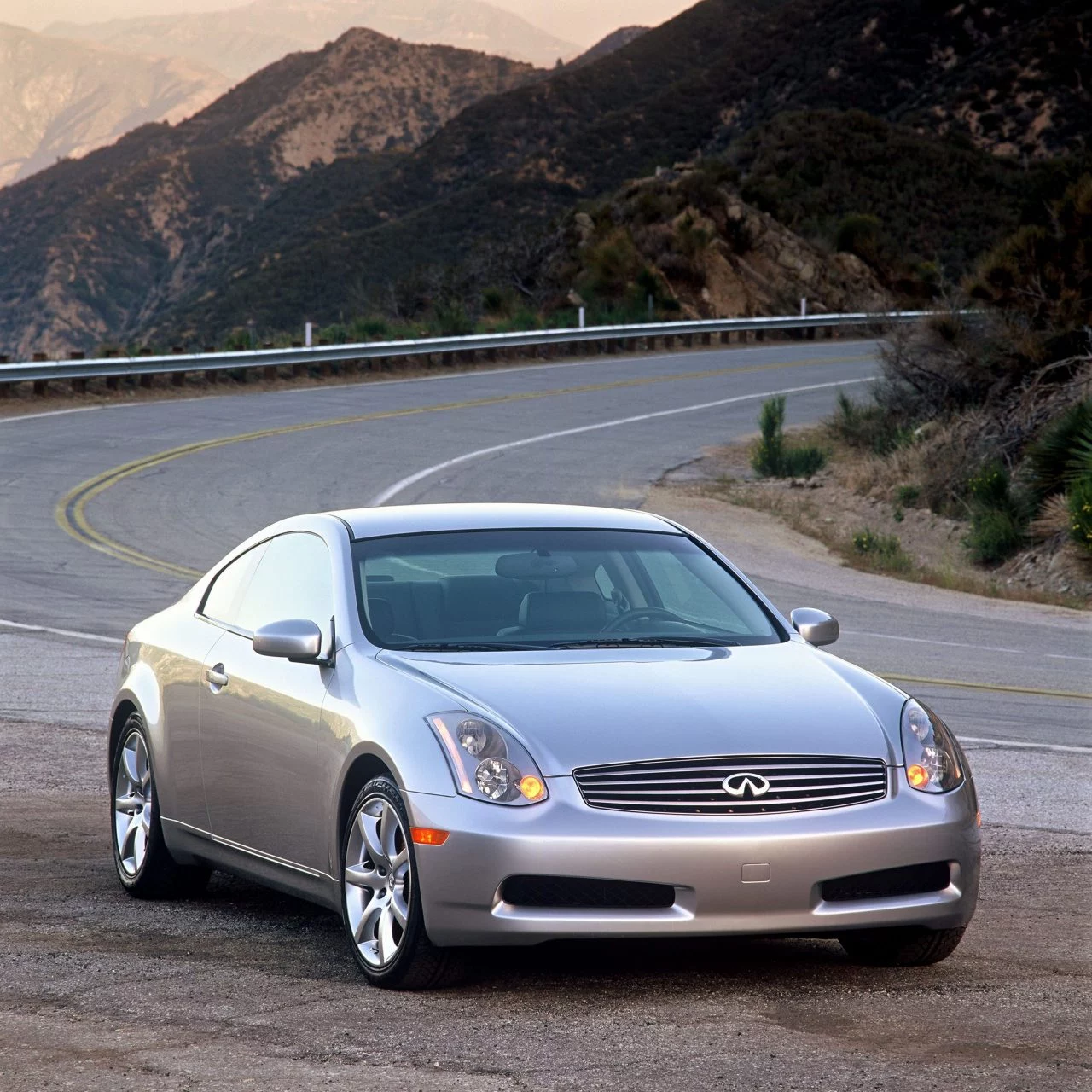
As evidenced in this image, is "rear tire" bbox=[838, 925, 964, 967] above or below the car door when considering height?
below

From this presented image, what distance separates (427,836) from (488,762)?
0.28m

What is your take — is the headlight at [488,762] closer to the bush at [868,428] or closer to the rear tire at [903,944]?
the rear tire at [903,944]

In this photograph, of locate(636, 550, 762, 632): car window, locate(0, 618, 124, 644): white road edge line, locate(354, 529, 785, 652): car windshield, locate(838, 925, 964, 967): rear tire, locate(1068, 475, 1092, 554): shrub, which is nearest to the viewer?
locate(838, 925, 964, 967): rear tire

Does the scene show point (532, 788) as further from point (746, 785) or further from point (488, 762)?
point (746, 785)

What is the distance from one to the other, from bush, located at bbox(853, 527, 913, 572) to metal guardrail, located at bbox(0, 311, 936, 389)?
23.5 ft

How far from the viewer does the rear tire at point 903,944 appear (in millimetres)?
5891

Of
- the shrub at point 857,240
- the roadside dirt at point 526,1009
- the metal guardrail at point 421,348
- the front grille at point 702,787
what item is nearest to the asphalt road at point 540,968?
the roadside dirt at point 526,1009

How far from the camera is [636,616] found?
271 inches

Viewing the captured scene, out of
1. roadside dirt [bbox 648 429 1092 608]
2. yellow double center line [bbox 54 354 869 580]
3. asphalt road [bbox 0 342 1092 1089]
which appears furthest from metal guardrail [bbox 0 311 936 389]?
asphalt road [bbox 0 342 1092 1089]

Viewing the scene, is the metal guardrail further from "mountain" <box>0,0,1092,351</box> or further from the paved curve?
"mountain" <box>0,0,1092,351</box>

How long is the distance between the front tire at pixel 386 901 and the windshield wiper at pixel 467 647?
0.63 m

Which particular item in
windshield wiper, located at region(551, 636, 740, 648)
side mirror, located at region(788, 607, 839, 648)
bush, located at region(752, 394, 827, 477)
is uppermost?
windshield wiper, located at region(551, 636, 740, 648)

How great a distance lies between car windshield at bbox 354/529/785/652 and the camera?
6.59 meters

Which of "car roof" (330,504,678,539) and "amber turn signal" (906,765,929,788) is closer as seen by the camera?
"amber turn signal" (906,765,929,788)
